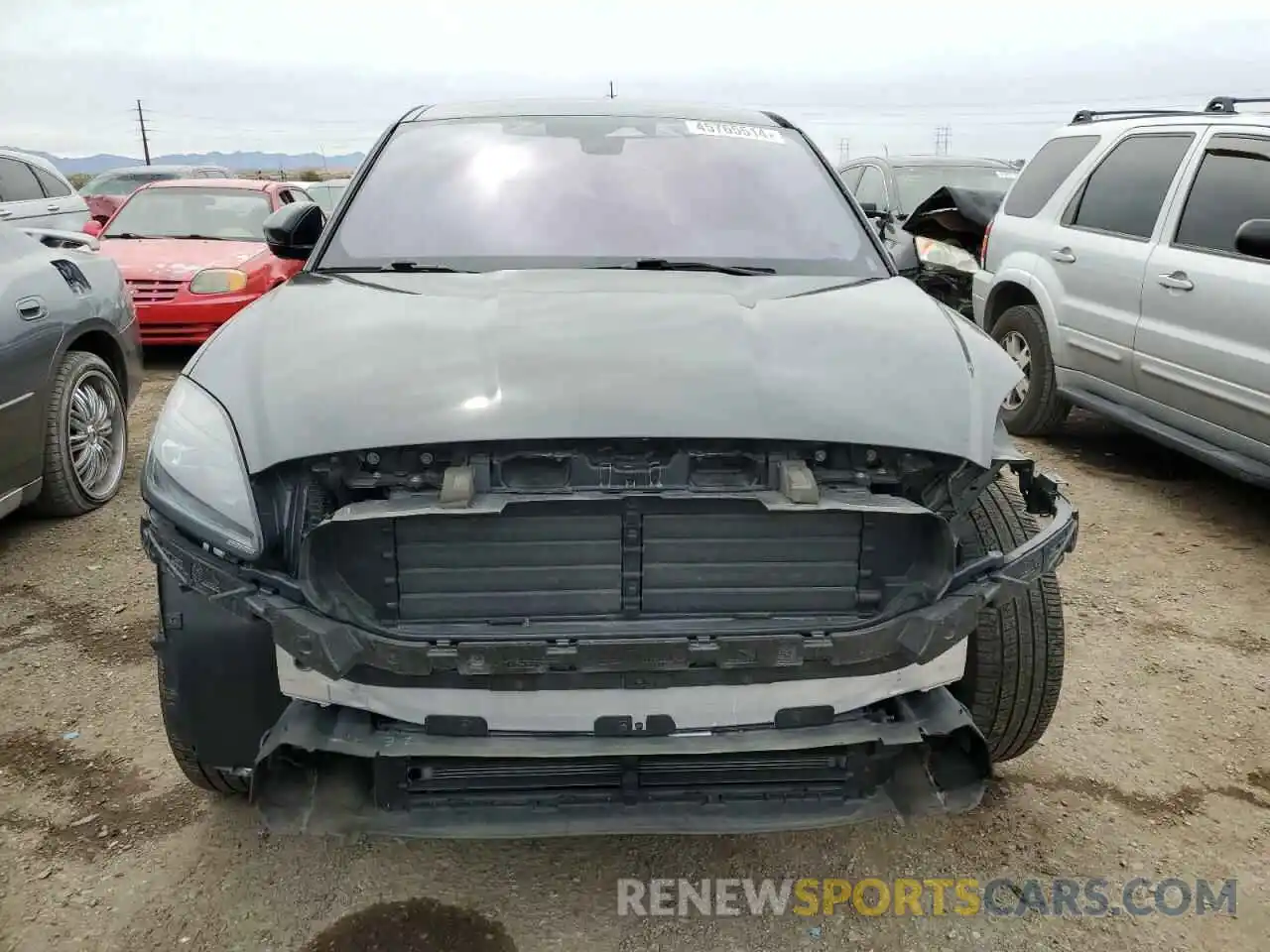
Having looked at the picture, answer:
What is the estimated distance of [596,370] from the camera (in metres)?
1.97

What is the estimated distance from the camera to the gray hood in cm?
187

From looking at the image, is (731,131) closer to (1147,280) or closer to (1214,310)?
(1214,310)

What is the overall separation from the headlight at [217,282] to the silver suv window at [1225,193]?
672cm

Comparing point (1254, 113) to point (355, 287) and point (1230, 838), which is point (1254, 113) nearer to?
point (1230, 838)

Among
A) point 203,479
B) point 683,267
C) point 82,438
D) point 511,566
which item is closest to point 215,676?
point 203,479

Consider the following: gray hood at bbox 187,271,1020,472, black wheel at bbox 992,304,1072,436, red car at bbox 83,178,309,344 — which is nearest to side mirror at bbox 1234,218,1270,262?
black wheel at bbox 992,304,1072,436

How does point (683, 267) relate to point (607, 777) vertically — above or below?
above

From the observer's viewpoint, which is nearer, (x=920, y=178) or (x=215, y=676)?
(x=215, y=676)

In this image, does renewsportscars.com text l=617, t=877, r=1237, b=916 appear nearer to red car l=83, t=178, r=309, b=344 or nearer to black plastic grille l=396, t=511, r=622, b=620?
black plastic grille l=396, t=511, r=622, b=620

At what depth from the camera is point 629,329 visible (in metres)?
2.15

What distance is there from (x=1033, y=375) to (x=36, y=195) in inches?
328

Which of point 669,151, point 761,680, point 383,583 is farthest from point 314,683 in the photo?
point 669,151

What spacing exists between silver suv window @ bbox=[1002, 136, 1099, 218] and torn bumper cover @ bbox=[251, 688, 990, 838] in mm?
4968

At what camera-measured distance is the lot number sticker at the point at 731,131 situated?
3299 mm
